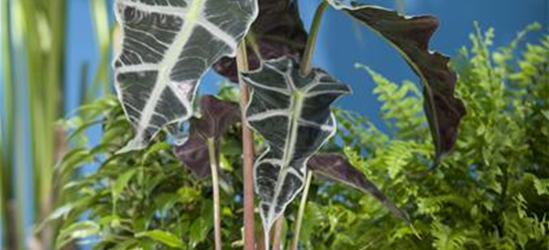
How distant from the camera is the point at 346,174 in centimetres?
105

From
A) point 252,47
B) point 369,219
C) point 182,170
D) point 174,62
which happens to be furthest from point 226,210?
point 174,62

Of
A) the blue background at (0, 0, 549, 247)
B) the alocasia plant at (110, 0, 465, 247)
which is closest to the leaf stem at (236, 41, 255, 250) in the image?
the alocasia plant at (110, 0, 465, 247)

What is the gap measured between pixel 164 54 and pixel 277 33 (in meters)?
0.34

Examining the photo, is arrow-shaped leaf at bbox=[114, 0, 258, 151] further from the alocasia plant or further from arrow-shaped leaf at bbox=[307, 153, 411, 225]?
arrow-shaped leaf at bbox=[307, 153, 411, 225]

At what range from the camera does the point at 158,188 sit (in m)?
1.37

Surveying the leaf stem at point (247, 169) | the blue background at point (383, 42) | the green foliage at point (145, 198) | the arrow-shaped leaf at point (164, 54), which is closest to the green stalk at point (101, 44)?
the blue background at point (383, 42)

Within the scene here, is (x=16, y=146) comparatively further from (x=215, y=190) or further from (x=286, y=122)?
(x=286, y=122)

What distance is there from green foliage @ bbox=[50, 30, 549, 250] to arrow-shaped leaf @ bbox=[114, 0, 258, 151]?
0.42 meters

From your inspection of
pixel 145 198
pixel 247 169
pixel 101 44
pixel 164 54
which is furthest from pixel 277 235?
pixel 101 44

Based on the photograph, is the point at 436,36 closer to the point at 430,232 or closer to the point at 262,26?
the point at 430,232

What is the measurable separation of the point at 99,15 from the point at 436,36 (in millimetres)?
818

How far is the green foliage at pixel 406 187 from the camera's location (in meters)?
1.20

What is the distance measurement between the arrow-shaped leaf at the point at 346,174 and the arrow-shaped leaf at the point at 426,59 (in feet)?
0.27

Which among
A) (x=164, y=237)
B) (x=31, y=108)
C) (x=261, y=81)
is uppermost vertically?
(x=261, y=81)
